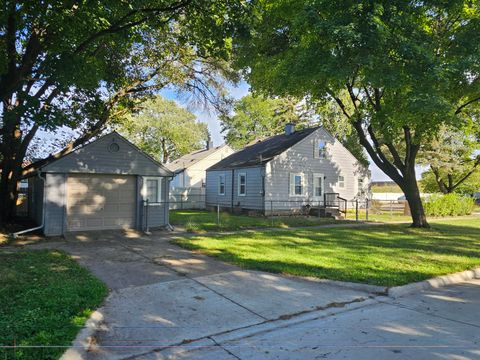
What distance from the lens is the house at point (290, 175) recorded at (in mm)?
22438

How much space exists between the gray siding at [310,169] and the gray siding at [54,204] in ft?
37.6

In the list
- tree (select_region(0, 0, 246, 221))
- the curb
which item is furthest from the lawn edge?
tree (select_region(0, 0, 246, 221))

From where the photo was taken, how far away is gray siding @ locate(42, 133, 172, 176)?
1278 centimetres

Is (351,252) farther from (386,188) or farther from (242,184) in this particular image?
(386,188)

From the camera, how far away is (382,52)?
1078cm

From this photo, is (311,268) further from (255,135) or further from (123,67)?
(255,135)

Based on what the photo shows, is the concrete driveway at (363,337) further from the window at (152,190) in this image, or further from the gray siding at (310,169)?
the gray siding at (310,169)

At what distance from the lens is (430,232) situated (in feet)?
50.5

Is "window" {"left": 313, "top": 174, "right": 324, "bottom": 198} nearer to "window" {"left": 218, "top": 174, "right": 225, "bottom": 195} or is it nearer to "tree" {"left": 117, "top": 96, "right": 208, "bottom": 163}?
"window" {"left": 218, "top": 174, "right": 225, "bottom": 195}

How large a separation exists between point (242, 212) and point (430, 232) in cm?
1165

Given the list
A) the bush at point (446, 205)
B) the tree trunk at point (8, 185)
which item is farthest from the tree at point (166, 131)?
the bush at point (446, 205)

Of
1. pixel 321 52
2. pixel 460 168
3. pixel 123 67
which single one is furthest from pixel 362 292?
pixel 460 168

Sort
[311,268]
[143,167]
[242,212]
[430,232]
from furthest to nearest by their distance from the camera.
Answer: [242,212], [430,232], [143,167], [311,268]

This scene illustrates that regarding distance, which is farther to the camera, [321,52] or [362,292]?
[321,52]
